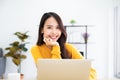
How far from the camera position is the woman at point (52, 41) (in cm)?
171

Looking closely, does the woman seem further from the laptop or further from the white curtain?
the white curtain

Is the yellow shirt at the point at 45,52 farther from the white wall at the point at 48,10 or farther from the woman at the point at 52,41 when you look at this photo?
the white wall at the point at 48,10

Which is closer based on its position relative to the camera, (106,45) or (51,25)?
(51,25)

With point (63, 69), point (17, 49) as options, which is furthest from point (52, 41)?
point (17, 49)

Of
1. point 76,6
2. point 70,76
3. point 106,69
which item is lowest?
point 106,69

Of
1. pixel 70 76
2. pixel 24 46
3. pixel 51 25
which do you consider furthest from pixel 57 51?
pixel 24 46

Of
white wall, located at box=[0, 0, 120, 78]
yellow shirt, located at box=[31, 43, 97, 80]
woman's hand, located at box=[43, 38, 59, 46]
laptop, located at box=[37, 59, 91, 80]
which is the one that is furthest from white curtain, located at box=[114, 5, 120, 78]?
laptop, located at box=[37, 59, 91, 80]

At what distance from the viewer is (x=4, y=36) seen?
583 centimetres

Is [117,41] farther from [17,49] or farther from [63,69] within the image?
[63,69]

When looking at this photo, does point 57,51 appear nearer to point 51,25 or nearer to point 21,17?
point 51,25

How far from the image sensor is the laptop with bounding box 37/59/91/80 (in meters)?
1.30

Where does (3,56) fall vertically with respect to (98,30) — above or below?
below

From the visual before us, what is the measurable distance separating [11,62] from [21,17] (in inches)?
43.8

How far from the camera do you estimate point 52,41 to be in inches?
69.7
